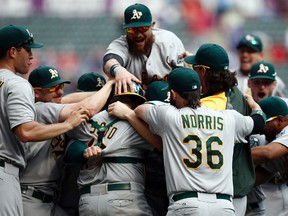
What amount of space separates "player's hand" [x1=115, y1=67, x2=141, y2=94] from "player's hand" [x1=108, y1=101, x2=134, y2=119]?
0.63 feet

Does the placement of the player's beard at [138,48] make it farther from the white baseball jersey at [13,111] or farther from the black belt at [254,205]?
the black belt at [254,205]

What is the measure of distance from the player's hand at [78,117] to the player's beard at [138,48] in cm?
112

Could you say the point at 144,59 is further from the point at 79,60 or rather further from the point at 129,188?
the point at 79,60

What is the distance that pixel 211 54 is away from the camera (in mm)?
6727

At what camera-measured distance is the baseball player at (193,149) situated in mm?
6215

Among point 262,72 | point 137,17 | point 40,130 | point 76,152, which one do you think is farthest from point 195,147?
point 262,72

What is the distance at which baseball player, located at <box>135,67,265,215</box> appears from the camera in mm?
6215

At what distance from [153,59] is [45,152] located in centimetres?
140

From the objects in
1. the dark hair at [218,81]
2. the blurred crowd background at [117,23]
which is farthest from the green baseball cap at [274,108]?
the blurred crowd background at [117,23]

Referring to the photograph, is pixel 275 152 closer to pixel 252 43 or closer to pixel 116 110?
pixel 116 110

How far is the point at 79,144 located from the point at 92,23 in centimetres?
1565

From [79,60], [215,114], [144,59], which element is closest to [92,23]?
[79,60]

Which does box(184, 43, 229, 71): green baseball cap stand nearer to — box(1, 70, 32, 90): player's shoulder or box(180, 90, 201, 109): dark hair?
box(180, 90, 201, 109): dark hair

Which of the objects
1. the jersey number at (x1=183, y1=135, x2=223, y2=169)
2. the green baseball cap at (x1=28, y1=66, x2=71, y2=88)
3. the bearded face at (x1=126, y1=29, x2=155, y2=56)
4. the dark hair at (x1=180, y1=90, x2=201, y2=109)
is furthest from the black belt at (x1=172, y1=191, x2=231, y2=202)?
the bearded face at (x1=126, y1=29, x2=155, y2=56)
